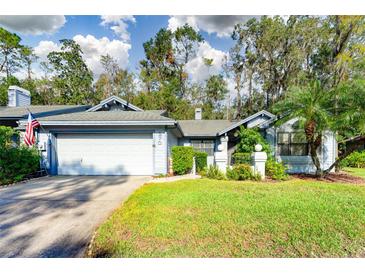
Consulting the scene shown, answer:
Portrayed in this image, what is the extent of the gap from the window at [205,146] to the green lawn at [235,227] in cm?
897

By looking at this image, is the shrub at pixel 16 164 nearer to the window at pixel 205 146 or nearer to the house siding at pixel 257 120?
the window at pixel 205 146

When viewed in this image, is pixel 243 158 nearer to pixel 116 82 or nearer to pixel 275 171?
pixel 275 171

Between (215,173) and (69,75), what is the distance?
1069 inches

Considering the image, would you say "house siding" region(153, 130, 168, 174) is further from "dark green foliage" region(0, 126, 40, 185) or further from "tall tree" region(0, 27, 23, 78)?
"tall tree" region(0, 27, 23, 78)

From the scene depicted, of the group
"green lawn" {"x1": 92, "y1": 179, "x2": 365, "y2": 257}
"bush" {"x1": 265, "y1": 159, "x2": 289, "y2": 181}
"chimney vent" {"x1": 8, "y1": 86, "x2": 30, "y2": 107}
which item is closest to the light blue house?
"bush" {"x1": 265, "y1": 159, "x2": 289, "y2": 181}

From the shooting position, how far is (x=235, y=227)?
3.60 m

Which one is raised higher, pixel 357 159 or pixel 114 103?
pixel 114 103

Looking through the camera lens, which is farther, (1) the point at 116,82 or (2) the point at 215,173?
(1) the point at 116,82

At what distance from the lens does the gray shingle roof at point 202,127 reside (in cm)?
1394

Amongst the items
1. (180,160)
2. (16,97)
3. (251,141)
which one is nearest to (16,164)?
(180,160)

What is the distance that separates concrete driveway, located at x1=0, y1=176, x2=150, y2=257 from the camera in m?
3.21

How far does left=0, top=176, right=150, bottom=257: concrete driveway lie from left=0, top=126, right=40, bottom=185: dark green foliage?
0.96 metres

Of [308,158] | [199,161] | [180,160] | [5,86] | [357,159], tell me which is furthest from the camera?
[5,86]

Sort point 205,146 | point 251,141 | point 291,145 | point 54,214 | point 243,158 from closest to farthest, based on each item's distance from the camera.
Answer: point 54,214 → point 243,158 → point 251,141 → point 291,145 → point 205,146
